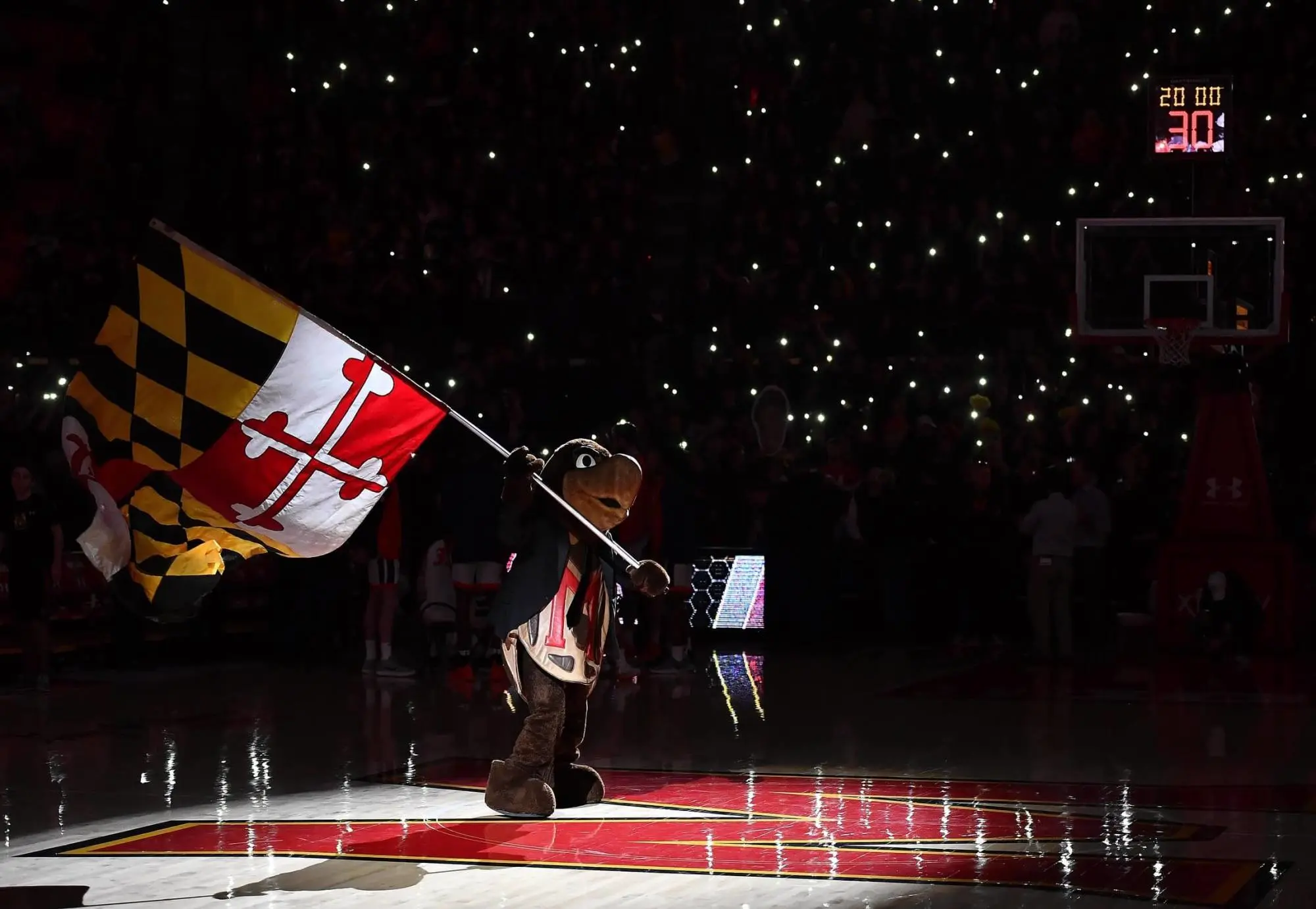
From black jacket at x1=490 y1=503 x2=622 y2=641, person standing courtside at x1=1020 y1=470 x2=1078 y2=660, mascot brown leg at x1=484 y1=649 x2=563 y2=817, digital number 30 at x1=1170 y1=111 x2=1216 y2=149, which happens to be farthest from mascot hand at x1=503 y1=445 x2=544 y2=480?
digital number 30 at x1=1170 y1=111 x2=1216 y2=149

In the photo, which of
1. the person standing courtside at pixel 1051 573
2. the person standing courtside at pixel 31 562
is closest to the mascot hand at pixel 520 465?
the person standing courtside at pixel 31 562

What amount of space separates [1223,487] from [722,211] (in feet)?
26.9

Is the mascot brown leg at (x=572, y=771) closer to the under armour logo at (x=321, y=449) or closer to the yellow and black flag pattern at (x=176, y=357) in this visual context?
the under armour logo at (x=321, y=449)

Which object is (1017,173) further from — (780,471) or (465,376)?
(465,376)

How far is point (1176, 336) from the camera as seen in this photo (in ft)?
56.9

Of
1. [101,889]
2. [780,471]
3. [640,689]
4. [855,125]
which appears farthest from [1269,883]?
[855,125]

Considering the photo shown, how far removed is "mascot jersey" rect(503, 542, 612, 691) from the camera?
7895mm

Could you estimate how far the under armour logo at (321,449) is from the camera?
286 inches

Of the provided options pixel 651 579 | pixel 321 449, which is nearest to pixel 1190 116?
pixel 651 579

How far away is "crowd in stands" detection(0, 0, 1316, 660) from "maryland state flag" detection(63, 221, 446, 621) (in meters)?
9.13

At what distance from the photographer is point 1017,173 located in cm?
2103

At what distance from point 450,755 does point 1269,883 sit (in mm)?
5008

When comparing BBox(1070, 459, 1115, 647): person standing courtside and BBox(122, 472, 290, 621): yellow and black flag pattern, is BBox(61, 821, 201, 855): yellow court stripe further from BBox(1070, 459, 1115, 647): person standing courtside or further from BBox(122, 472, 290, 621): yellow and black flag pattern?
BBox(1070, 459, 1115, 647): person standing courtside

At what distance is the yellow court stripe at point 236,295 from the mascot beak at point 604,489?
168cm
